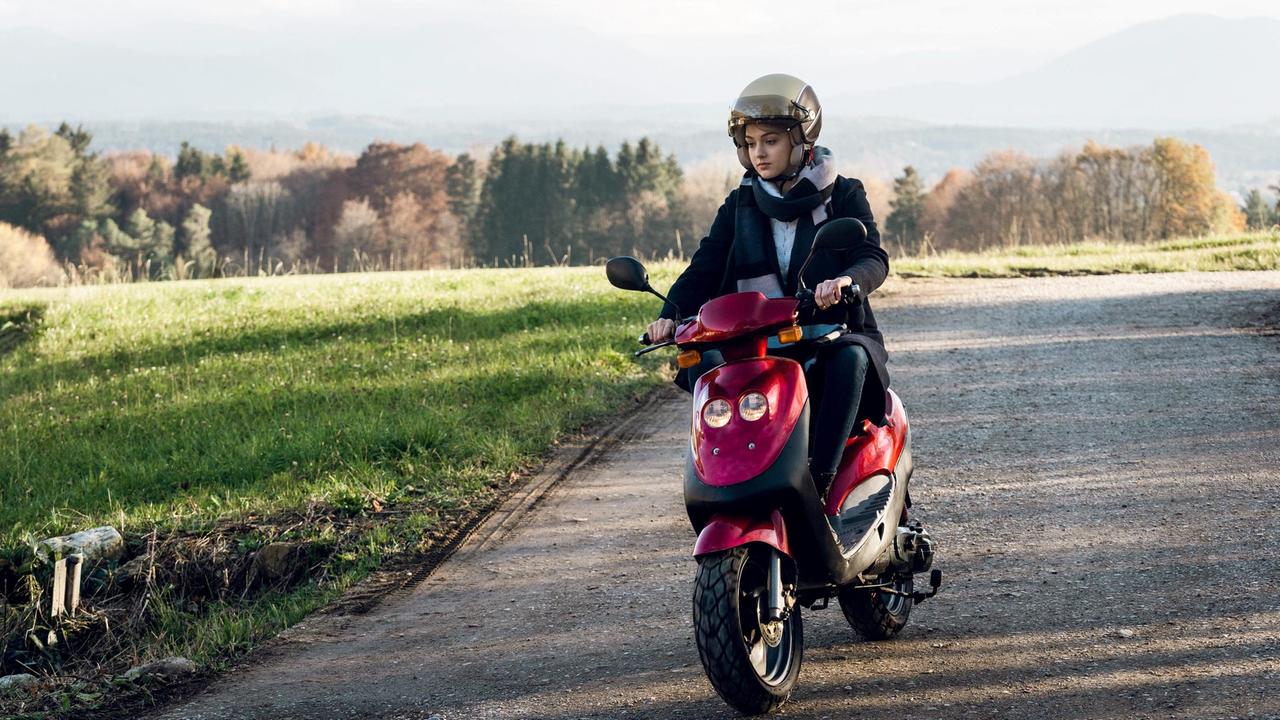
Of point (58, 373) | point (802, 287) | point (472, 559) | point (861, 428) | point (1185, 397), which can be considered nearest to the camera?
point (802, 287)

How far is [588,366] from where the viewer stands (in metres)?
10.6

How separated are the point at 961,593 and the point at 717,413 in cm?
180

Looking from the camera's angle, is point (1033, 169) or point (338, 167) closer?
point (1033, 169)

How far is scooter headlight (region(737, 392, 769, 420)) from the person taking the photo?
12.7ft

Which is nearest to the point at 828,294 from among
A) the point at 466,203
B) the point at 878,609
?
the point at 878,609

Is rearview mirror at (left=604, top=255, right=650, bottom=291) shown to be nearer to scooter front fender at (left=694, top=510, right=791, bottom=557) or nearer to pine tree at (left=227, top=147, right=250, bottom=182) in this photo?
scooter front fender at (left=694, top=510, right=791, bottom=557)

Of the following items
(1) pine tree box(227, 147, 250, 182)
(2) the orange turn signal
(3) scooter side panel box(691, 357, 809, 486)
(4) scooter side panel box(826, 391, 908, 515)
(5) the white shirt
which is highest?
(1) pine tree box(227, 147, 250, 182)

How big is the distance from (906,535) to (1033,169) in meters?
80.3

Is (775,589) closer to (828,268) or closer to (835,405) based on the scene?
(835,405)

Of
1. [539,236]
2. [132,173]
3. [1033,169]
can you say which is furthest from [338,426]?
[132,173]

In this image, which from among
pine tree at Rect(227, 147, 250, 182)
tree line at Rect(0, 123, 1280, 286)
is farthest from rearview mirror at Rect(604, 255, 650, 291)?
pine tree at Rect(227, 147, 250, 182)

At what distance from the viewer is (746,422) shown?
3.87m

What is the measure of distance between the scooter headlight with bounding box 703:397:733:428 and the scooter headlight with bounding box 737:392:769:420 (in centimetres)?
3

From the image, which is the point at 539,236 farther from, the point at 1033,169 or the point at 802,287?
the point at 802,287
